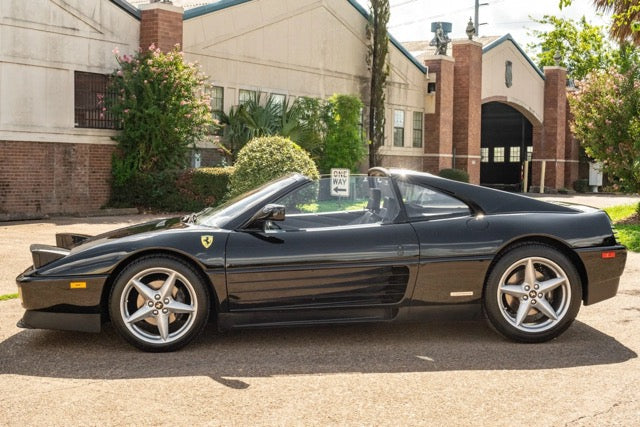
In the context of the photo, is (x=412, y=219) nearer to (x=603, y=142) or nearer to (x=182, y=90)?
(x=603, y=142)

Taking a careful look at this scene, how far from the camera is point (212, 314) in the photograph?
6320 millimetres

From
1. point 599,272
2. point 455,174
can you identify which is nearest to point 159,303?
point 599,272

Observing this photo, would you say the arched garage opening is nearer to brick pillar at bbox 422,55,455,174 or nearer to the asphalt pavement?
brick pillar at bbox 422,55,455,174

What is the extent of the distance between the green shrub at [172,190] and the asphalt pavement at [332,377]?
14.4 meters

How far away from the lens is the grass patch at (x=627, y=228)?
14131 millimetres

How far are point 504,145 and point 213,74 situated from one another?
80.5ft

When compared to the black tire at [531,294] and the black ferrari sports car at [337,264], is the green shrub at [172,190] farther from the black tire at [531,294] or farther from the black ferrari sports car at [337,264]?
the black tire at [531,294]

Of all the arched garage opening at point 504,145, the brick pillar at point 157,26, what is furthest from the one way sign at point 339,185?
the arched garage opening at point 504,145

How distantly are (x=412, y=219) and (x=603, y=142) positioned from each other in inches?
581

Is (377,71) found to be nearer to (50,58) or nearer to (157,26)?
(157,26)

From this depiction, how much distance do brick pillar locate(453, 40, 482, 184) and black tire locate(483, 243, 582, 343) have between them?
31.1 m

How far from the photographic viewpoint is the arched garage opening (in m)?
45.3

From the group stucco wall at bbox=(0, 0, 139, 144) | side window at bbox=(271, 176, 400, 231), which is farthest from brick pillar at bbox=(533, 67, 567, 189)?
side window at bbox=(271, 176, 400, 231)

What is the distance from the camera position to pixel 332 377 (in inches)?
217
